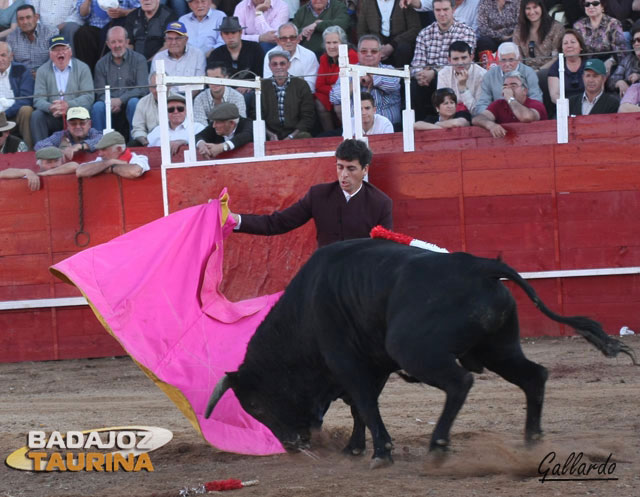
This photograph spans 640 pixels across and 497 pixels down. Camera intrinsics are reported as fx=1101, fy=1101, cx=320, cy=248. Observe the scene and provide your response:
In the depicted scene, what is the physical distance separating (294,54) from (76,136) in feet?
7.04

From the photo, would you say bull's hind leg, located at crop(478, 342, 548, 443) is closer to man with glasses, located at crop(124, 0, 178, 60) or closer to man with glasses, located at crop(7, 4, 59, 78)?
man with glasses, located at crop(124, 0, 178, 60)

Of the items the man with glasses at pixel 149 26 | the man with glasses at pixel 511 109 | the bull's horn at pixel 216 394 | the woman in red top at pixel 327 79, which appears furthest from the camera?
the man with glasses at pixel 149 26

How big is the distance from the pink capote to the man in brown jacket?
467cm

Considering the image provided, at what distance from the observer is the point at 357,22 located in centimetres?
1070

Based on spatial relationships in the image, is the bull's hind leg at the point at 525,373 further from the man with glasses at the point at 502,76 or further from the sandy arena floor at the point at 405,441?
the man with glasses at the point at 502,76

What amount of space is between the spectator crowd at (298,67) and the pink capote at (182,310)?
3.28m

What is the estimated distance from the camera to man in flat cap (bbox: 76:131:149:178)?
9086 millimetres

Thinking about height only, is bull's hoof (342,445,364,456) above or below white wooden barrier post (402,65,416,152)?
below

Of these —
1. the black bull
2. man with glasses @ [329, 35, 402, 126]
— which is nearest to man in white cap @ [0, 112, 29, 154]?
man with glasses @ [329, 35, 402, 126]

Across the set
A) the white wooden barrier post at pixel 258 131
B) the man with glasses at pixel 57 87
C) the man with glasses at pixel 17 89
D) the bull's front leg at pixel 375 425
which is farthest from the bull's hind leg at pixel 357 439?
A: the man with glasses at pixel 17 89

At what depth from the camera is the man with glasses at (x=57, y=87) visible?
1042 centimetres

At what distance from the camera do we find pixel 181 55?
34.8 feet

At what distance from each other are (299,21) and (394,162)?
2.69 metres
